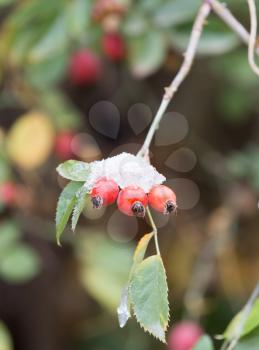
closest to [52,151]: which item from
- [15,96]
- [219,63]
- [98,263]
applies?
[15,96]

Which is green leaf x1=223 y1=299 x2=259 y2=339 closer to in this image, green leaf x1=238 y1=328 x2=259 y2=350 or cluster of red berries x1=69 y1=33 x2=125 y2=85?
green leaf x1=238 y1=328 x2=259 y2=350

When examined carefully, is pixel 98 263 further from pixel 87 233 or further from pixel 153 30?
pixel 153 30

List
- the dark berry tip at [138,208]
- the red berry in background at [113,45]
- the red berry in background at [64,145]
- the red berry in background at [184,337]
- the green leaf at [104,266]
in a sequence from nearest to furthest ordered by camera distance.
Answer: the dark berry tip at [138,208] → the red berry in background at [184,337] → the red berry in background at [113,45] → the green leaf at [104,266] → the red berry in background at [64,145]

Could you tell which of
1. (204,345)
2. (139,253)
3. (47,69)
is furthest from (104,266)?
(139,253)

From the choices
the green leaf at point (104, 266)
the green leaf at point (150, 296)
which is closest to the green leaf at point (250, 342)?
the green leaf at point (150, 296)

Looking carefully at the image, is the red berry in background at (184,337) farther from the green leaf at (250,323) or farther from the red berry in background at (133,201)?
the red berry in background at (133,201)
